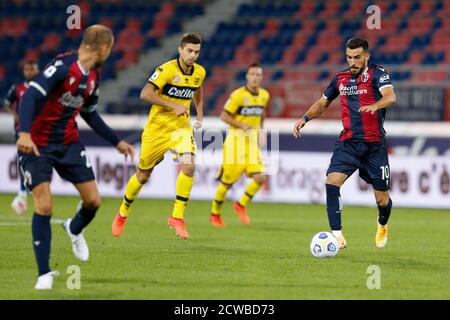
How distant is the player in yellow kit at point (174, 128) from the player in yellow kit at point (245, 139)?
3.09 m

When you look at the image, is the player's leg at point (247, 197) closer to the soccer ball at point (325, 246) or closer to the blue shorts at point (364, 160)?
the blue shorts at point (364, 160)

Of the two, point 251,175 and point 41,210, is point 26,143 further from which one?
point 251,175

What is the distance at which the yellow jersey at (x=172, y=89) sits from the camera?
1227 cm

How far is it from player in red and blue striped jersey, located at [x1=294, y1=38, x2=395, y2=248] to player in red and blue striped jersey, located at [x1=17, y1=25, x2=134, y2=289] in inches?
114

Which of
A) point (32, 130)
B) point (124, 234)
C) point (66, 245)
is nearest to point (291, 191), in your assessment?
point (124, 234)

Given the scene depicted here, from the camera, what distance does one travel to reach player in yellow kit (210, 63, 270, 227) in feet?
51.2

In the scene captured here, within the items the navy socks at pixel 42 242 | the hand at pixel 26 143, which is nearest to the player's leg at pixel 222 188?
the navy socks at pixel 42 242

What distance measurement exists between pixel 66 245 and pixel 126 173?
31.7 ft

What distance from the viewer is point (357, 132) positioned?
35.8 ft

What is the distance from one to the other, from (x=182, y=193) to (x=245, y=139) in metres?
3.85

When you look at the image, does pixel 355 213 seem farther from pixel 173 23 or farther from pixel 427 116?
pixel 173 23

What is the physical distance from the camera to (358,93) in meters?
10.8

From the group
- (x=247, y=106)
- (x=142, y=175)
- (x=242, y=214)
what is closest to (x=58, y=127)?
(x=142, y=175)

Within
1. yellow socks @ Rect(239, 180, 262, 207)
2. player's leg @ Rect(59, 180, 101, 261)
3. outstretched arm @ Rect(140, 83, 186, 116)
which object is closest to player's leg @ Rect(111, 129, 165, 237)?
outstretched arm @ Rect(140, 83, 186, 116)
